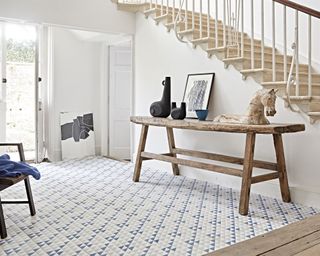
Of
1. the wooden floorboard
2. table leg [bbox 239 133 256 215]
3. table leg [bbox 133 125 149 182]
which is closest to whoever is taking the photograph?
the wooden floorboard

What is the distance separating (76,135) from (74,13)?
2106mm

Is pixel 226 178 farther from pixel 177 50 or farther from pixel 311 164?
pixel 177 50

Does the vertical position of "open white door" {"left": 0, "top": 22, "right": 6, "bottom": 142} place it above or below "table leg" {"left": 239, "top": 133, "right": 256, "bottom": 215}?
above

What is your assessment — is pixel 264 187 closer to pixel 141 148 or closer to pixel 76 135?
pixel 141 148

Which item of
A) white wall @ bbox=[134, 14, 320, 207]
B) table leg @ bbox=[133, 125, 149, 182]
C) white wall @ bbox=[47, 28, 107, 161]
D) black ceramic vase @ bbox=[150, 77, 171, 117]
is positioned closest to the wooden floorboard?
white wall @ bbox=[134, 14, 320, 207]

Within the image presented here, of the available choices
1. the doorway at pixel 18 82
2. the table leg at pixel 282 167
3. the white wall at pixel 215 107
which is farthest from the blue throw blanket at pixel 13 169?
the doorway at pixel 18 82

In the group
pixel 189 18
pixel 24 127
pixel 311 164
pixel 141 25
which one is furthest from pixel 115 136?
pixel 311 164

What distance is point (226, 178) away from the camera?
418 cm

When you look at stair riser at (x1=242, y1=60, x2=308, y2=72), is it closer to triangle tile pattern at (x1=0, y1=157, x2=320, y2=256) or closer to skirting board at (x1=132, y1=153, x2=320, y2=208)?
skirting board at (x1=132, y1=153, x2=320, y2=208)

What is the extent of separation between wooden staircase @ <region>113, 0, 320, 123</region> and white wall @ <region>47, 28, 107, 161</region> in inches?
51.1

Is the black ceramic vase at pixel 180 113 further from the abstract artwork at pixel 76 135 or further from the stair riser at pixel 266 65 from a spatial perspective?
the abstract artwork at pixel 76 135

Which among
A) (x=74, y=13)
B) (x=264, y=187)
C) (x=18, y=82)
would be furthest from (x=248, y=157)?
(x=18, y=82)

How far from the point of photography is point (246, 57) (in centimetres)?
401

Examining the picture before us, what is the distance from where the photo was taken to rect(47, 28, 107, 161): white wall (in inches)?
235
